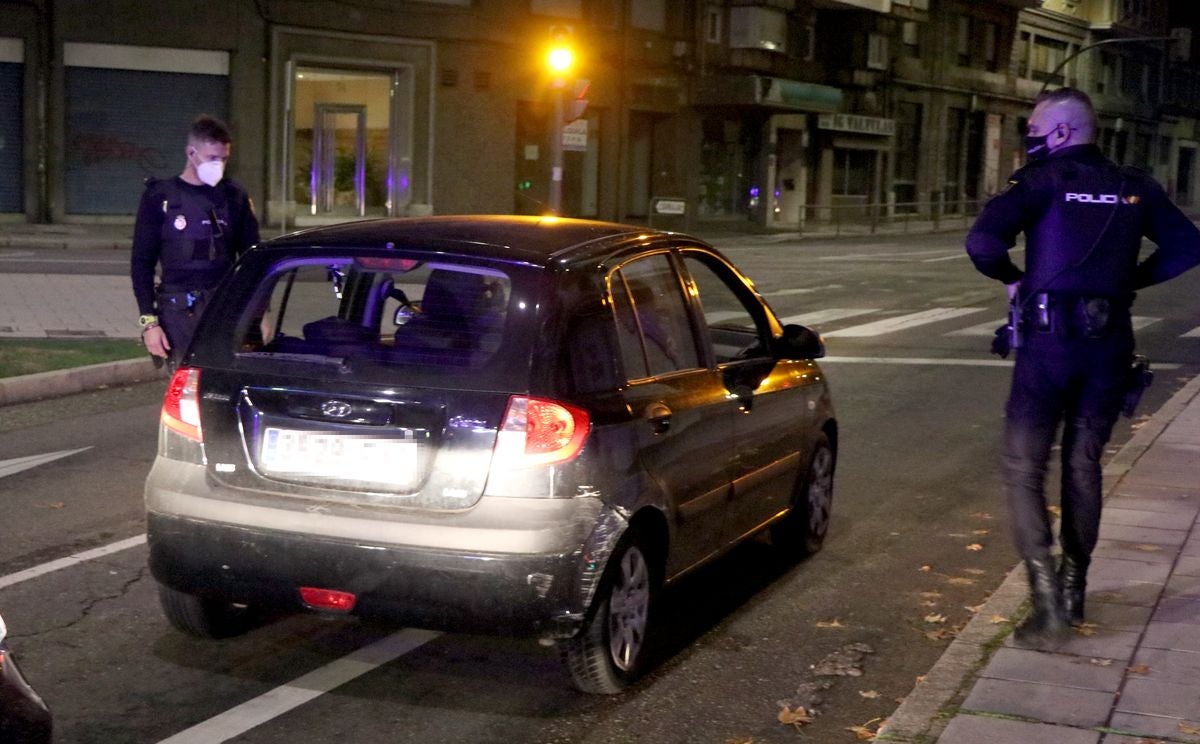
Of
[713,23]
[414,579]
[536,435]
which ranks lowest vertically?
[414,579]

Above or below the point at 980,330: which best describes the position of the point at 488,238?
above

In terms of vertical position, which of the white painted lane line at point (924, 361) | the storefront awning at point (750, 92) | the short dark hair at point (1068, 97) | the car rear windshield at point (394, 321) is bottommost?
the white painted lane line at point (924, 361)

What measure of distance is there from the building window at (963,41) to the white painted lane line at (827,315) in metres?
38.7

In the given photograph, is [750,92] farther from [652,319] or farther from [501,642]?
[501,642]

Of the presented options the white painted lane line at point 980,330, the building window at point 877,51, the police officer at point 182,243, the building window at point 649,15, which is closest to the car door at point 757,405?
the police officer at point 182,243

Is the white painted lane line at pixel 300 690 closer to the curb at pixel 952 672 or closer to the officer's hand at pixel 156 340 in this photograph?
the curb at pixel 952 672

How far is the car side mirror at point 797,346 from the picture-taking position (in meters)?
6.75

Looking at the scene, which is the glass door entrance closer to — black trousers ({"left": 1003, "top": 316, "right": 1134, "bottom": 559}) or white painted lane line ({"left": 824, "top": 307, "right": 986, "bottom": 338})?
white painted lane line ({"left": 824, "top": 307, "right": 986, "bottom": 338})

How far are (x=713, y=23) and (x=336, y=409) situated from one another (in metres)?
40.2

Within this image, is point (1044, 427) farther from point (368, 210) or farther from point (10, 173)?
point (368, 210)

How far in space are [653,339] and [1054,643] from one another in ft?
5.63

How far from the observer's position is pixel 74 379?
11.7m

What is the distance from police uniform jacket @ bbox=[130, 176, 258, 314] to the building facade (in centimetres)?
1437

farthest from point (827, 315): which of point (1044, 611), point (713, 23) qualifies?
point (713, 23)
